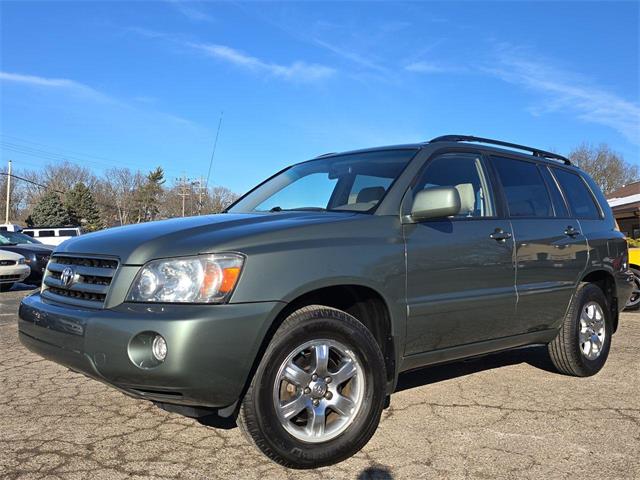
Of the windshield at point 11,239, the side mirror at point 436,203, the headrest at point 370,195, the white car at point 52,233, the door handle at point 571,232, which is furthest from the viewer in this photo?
the white car at point 52,233

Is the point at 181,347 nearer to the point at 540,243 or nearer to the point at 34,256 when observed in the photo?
the point at 540,243

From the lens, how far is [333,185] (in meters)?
4.20

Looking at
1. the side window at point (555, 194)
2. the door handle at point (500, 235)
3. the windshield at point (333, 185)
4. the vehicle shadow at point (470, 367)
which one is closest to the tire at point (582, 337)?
the vehicle shadow at point (470, 367)

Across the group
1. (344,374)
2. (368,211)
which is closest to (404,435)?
(344,374)

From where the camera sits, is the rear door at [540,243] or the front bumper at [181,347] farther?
the rear door at [540,243]

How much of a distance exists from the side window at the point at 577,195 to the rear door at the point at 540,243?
0.18m

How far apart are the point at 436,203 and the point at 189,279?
155 centimetres

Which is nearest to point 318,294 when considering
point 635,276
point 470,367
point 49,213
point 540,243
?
point 540,243

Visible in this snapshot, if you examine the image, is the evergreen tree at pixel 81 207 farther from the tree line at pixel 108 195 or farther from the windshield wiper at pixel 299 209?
the windshield wiper at pixel 299 209

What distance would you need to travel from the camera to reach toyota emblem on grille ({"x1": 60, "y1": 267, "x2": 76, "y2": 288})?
3107mm

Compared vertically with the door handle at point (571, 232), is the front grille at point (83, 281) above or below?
below

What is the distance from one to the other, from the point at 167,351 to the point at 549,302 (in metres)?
3.06

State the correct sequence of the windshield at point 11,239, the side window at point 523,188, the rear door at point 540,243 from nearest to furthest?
1. the rear door at point 540,243
2. the side window at point 523,188
3. the windshield at point 11,239

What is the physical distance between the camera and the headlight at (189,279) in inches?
106
